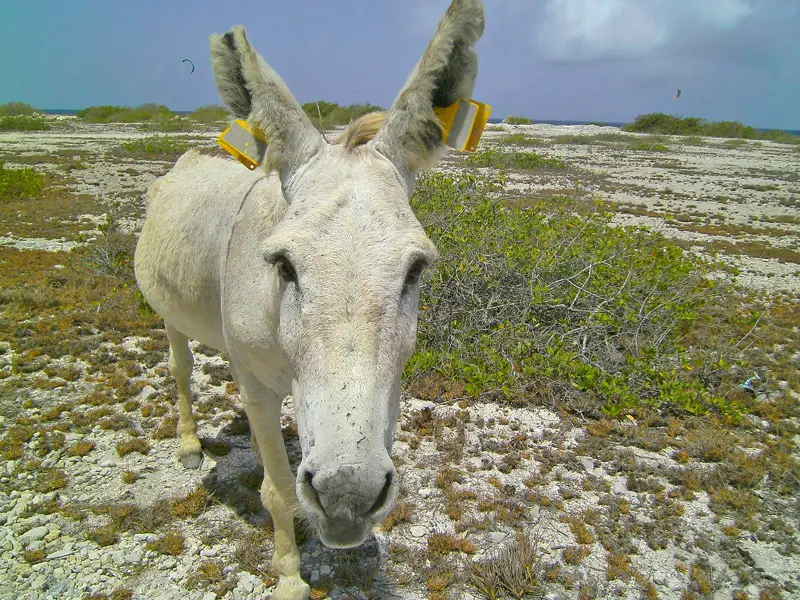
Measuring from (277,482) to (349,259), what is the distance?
211 cm

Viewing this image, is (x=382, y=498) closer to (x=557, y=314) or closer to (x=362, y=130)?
(x=362, y=130)

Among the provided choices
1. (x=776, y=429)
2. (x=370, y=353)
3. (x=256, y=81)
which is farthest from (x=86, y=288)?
(x=776, y=429)

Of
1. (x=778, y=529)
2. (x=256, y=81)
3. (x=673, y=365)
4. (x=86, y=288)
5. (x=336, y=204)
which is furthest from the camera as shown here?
(x=86, y=288)

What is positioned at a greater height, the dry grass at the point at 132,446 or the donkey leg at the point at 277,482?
the donkey leg at the point at 277,482

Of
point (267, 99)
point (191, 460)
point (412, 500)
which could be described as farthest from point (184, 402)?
point (267, 99)

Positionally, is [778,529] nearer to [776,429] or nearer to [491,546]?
[776,429]

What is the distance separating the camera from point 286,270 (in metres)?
1.93

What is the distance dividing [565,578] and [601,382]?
295 cm

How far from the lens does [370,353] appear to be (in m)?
1.61

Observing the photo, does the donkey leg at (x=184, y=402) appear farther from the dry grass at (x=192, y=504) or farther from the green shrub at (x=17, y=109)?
the green shrub at (x=17, y=109)

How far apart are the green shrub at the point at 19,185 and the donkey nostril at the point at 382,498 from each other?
20.7 metres

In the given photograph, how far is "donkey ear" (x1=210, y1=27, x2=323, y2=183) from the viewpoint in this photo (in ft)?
7.14

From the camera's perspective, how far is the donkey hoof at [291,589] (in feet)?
9.93

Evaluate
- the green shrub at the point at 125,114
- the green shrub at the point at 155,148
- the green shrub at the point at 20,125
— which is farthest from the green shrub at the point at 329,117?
the green shrub at the point at 20,125
